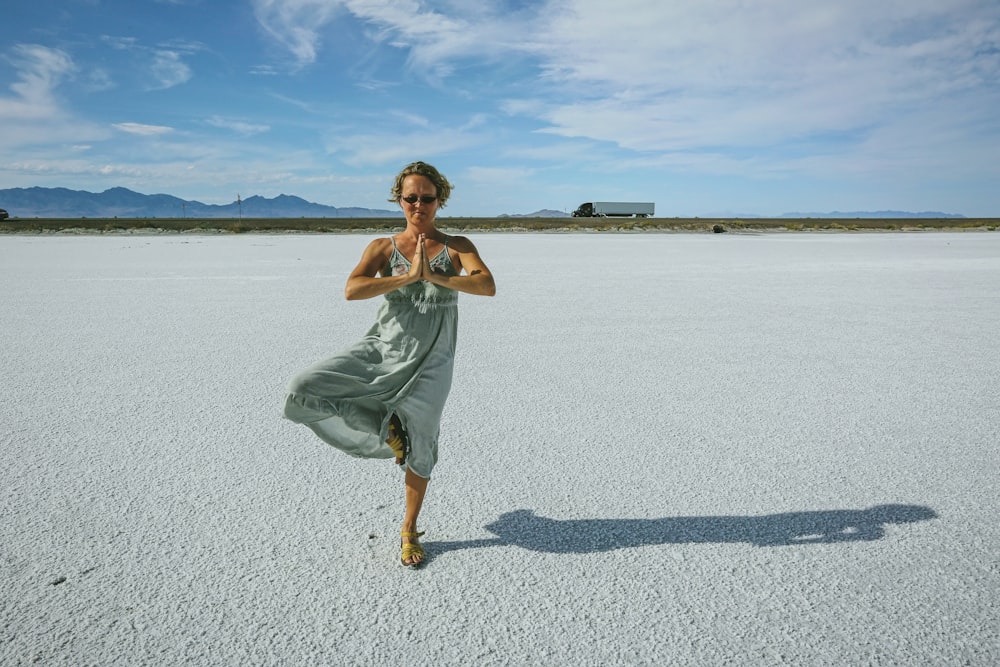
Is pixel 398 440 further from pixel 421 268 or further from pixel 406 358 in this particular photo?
pixel 421 268

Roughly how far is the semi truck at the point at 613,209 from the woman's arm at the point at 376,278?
103028 mm

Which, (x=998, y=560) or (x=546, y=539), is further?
(x=546, y=539)

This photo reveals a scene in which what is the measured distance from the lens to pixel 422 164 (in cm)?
278

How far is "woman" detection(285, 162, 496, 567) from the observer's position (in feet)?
8.86

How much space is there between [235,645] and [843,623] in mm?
2137

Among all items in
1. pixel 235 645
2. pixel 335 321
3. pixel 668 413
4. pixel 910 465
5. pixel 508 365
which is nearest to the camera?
pixel 235 645

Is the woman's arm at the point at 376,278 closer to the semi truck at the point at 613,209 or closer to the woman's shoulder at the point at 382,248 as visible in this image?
the woman's shoulder at the point at 382,248

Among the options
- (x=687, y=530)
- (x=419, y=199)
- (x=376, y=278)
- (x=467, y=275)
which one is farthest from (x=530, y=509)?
(x=419, y=199)

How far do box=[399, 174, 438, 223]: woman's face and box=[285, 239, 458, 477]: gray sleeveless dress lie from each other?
0.51 feet

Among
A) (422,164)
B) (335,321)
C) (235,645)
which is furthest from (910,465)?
(335,321)

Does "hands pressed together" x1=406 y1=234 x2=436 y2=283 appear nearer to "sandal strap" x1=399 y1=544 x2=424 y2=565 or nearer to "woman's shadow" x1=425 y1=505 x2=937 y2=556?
"sandal strap" x1=399 y1=544 x2=424 y2=565

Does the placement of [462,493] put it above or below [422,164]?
below

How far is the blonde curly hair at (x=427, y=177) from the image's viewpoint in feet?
9.11

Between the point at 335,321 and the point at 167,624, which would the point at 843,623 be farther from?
the point at 335,321
